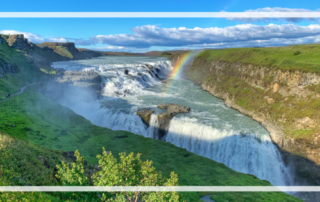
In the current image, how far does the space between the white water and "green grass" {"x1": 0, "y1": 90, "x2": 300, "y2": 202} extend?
726 cm

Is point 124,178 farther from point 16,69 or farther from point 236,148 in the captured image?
point 16,69

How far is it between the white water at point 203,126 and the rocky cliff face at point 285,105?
2.36 metres

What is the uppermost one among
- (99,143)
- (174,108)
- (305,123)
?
(174,108)

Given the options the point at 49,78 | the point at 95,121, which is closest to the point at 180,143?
the point at 95,121

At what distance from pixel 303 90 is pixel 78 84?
62874 mm

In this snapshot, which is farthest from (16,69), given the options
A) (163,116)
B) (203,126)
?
(203,126)

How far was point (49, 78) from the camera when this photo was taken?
6606 cm

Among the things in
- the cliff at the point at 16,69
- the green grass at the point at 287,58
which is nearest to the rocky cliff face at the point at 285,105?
the green grass at the point at 287,58

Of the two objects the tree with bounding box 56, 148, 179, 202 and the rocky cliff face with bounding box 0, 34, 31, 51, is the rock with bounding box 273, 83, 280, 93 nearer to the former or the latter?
the tree with bounding box 56, 148, 179, 202

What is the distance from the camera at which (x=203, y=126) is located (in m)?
39.2

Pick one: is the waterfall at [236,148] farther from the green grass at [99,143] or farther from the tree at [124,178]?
the tree at [124,178]

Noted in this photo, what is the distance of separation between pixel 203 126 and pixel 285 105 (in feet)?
65.1

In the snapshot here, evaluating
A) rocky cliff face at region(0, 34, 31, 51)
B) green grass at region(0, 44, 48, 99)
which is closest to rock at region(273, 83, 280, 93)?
A: green grass at region(0, 44, 48, 99)

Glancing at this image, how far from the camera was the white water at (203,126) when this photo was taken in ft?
111
